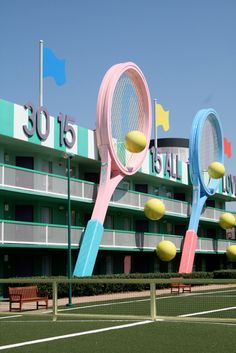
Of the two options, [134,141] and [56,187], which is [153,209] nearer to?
[134,141]

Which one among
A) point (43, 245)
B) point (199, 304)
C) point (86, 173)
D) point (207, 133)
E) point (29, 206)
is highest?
point (207, 133)

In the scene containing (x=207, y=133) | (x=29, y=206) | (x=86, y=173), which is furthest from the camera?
(x=207, y=133)

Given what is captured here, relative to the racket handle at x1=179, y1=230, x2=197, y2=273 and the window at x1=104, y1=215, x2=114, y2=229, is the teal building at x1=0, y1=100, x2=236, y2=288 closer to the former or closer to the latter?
the window at x1=104, y1=215, x2=114, y2=229

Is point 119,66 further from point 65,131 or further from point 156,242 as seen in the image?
point 156,242

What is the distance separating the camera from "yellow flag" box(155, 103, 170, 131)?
49.9m

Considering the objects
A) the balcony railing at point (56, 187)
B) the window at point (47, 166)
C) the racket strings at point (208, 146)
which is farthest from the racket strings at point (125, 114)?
the racket strings at point (208, 146)

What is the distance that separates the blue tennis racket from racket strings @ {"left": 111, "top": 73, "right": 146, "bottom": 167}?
8.87 metres

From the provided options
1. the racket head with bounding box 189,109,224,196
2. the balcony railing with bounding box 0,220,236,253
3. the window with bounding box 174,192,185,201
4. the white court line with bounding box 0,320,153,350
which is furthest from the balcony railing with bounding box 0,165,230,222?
the white court line with bounding box 0,320,153,350

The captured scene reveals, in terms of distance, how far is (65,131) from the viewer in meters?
36.8

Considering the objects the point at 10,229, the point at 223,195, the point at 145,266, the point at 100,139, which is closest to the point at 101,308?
the point at 10,229

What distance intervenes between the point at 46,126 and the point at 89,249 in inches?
288

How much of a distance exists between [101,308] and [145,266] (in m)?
26.4

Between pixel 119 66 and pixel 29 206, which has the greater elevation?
pixel 119 66

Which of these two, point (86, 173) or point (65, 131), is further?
point (86, 173)
